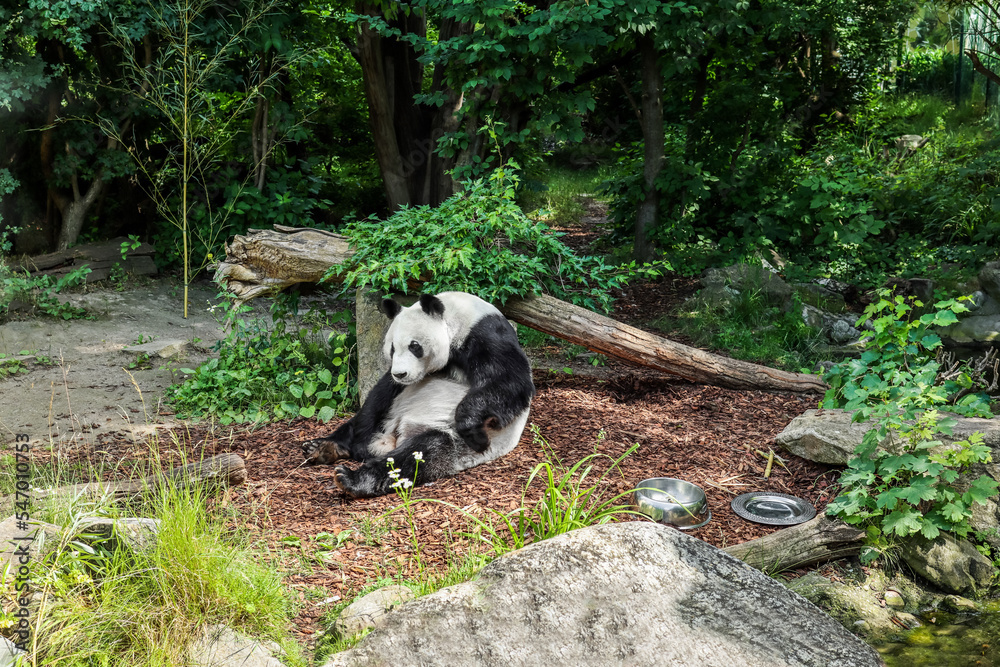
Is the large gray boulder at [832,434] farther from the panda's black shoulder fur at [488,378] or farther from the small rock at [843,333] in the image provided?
the small rock at [843,333]

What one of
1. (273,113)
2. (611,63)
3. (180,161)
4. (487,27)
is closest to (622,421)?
(487,27)

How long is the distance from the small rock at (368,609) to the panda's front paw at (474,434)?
4.33 ft

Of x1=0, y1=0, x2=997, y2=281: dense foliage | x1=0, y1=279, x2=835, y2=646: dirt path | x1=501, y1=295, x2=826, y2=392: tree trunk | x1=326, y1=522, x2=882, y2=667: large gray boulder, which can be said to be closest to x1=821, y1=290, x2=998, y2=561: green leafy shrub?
x1=0, y1=279, x2=835, y2=646: dirt path

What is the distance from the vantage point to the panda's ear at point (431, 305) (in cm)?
421

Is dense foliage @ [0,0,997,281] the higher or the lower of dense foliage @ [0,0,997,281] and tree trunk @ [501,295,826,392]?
the higher

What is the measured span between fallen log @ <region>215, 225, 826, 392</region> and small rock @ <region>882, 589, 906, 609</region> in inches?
86.7

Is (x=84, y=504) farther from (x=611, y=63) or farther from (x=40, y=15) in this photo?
(x=611, y=63)

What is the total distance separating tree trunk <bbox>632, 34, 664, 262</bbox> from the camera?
8719mm

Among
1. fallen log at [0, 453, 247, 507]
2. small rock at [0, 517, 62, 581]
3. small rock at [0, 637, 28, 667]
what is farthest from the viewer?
fallen log at [0, 453, 247, 507]

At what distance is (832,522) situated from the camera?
11.7 feet

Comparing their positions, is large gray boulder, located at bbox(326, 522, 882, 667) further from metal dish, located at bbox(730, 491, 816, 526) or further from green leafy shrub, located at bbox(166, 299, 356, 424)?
green leafy shrub, located at bbox(166, 299, 356, 424)

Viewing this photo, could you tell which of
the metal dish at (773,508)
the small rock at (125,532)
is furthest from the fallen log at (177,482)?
the metal dish at (773,508)

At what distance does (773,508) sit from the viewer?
3941 mm

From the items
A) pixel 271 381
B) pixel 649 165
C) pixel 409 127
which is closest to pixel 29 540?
pixel 271 381
